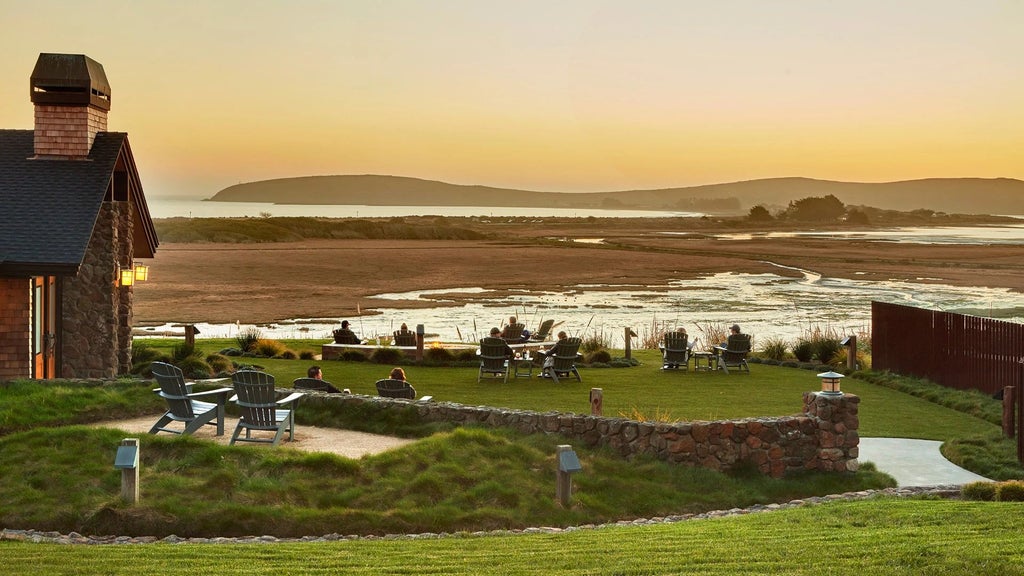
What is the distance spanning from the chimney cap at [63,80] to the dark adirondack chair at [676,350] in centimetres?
1245

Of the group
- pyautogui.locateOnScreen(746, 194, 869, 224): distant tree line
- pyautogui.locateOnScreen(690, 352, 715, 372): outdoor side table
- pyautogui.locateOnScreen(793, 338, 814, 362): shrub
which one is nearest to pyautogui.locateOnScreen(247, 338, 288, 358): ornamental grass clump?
pyautogui.locateOnScreen(690, 352, 715, 372): outdoor side table

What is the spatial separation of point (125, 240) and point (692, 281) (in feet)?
113

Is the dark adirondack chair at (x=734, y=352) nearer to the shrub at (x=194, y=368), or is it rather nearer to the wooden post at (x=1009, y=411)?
the wooden post at (x=1009, y=411)

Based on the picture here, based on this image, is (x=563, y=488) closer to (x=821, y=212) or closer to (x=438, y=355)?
(x=438, y=355)

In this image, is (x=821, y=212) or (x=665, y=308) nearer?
(x=665, y=308)

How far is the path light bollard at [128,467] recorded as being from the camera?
415 inches

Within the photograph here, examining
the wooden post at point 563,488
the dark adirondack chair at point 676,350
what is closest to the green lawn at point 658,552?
the wooden post at point 563,488

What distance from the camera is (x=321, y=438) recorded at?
13.8 metres

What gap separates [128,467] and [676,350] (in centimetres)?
1426

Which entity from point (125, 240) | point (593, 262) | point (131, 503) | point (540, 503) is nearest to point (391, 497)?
point (540, 503)

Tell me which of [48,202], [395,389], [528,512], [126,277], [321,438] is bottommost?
[528,512]

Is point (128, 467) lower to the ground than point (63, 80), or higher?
lower

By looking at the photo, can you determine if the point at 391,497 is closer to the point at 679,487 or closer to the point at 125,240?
the point at 679,487

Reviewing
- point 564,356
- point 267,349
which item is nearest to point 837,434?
point 564,356
